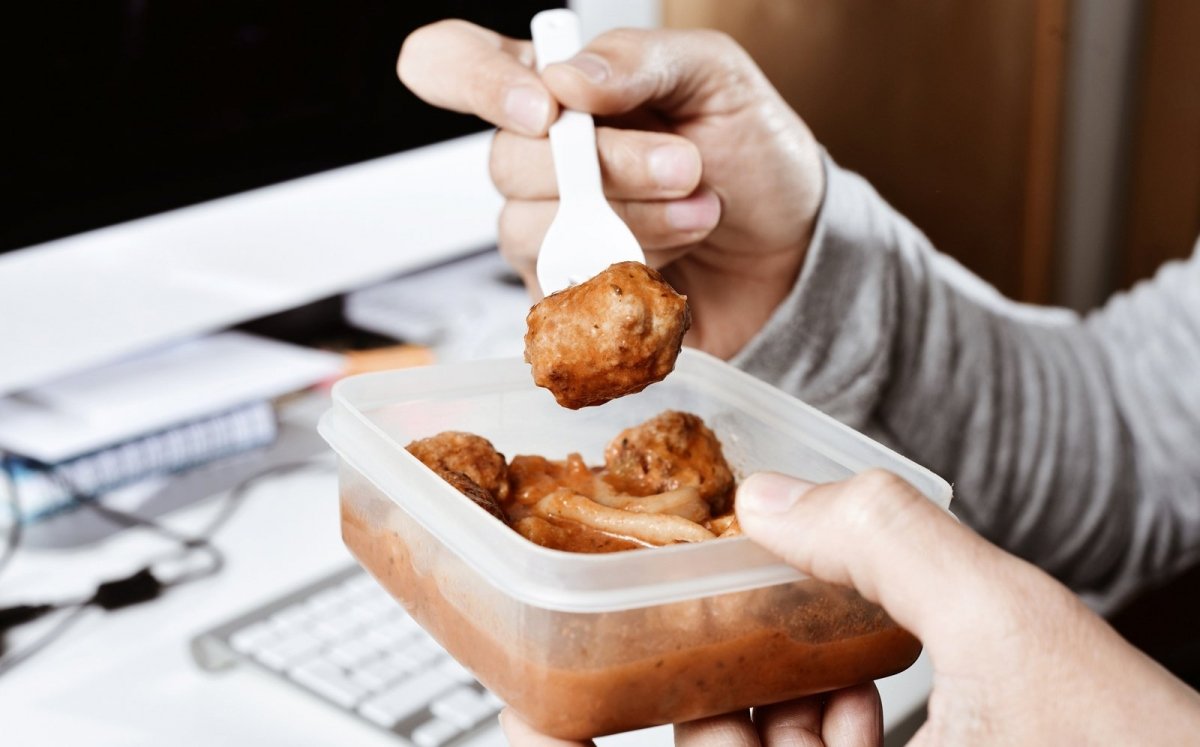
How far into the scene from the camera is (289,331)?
139 centimetres

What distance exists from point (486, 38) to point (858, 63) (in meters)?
1.01

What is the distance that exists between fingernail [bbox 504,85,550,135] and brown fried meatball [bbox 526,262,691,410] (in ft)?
0.65

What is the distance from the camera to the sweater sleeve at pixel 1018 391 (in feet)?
3.47

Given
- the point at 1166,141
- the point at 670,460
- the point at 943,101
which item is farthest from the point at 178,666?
the point at 1166,141

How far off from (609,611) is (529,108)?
0.37 meters

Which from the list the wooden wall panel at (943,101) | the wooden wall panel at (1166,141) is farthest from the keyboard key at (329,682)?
the wooden wall panel at (1166,141)

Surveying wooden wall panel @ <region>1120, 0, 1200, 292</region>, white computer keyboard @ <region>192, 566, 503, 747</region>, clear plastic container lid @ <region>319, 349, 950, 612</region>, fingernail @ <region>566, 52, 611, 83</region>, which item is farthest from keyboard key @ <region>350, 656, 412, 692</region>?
wooden wall panel @ <region>1120, 0, 1200, 292</region>

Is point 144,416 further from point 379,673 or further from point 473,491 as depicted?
point 473,491

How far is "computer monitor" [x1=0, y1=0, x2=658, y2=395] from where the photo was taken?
994mm

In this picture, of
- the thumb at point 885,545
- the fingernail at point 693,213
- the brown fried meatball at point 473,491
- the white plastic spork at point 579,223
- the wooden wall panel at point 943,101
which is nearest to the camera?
the thumb at point 885,545

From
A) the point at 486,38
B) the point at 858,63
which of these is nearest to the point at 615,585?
the point at 486,38

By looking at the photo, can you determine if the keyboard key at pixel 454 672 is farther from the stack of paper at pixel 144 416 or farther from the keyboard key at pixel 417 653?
the stack of paper at pixel 144 416

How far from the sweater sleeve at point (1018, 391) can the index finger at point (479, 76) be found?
1.04ft

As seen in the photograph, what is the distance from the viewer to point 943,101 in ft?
5.98
